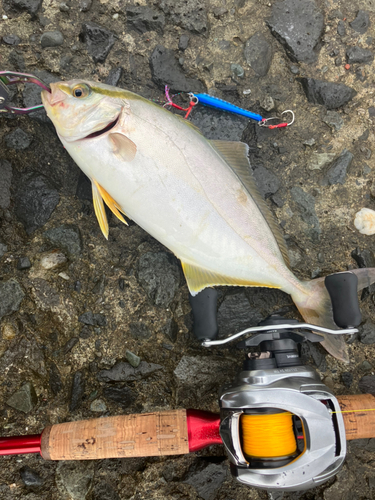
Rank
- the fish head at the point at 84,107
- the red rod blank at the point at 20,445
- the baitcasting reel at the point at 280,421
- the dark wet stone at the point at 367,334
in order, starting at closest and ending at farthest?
the baitcasting reel at the point at 280,421
the red rod blank at the point at 20,445
the fish head at the point at 84,107
the dark wet stone at the point at 367,334

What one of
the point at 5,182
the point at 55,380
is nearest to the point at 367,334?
the point at 55,380

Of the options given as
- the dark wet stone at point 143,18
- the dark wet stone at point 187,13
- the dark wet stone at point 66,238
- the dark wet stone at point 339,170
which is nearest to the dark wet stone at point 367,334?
the dark wet stone at point 339,170

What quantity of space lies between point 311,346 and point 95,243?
1.61 meters

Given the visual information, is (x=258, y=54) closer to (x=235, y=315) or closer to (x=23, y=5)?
(x=23, y=5)

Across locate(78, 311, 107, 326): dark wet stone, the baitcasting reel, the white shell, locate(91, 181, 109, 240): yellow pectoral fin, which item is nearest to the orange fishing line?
the baitcasting reel

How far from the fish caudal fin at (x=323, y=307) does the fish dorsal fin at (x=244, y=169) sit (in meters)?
0.21

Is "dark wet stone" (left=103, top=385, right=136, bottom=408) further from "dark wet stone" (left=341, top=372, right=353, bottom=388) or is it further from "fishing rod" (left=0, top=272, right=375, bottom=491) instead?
"dark wet stone" (left=341, top=372, right=353, bottom=388)

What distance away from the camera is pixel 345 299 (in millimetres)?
2109

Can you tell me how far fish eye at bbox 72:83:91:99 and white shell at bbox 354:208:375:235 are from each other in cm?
196

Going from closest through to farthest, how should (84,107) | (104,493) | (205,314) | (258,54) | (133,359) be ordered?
(84,107)
(205,314)
(104,493)
(133,359)
(258,54)

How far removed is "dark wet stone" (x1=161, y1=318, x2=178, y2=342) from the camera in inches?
95.3

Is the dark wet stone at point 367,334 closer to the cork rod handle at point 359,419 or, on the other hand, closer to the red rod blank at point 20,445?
the cork rod handle at point 359,419

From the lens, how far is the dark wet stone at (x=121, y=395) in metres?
2.34

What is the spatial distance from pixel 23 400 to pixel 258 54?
2.78 metres
